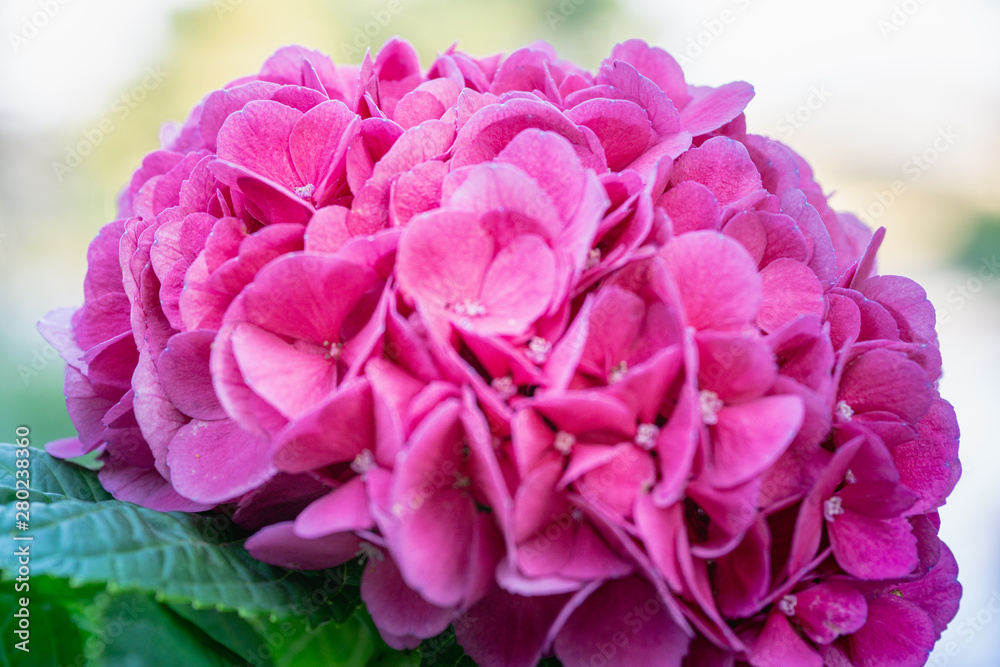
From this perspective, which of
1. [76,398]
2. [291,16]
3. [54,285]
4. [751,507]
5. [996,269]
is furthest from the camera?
[996,269]

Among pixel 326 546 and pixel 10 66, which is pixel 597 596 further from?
pixel 10 66

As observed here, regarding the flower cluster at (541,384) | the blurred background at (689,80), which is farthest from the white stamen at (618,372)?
the blurred background at (689,80)

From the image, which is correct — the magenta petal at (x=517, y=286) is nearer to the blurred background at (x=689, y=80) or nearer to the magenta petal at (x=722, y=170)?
the magenta petal at (x=722, y=170)

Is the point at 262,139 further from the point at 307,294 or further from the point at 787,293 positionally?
the point at 787,293

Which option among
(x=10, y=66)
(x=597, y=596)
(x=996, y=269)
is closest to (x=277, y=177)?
(x=597, y=596)

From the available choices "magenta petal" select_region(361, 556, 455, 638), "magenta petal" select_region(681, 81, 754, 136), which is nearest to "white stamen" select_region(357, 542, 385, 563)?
"magenta petal" select_region(361, 556, 455, 638)
